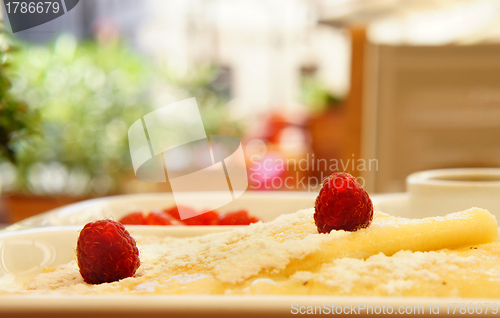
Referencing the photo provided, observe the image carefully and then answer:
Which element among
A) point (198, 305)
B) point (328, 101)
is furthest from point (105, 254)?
point (328, 101)

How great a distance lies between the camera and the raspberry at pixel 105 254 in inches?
18.4

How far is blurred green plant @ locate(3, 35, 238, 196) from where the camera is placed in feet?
6.20

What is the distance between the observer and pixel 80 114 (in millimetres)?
1944

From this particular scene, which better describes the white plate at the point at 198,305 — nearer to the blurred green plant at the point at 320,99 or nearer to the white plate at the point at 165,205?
the white plate at the point at 165,205

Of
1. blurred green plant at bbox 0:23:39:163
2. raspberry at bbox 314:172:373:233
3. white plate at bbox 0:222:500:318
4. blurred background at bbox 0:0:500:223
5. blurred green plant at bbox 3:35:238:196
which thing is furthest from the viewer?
blurred green plant at bbox 3:35:238:196

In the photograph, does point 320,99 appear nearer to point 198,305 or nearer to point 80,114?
point 80,114

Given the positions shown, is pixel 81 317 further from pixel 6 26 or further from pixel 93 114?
pixel 93 114

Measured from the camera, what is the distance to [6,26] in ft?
2.36

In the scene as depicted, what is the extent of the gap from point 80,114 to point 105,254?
1628 mm

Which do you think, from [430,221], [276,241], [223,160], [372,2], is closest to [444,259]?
[430,221]

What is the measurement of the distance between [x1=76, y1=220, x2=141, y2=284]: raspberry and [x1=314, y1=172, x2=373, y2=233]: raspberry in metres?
0.22

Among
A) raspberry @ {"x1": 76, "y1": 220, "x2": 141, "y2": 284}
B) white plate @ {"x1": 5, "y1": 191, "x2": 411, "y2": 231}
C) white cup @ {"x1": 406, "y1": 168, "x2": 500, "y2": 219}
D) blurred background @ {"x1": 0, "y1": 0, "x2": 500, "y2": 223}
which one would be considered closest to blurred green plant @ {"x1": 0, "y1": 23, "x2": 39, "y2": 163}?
white plate @ {"x1": 5, "y1": 191, "x2": 411, "y2": 231}

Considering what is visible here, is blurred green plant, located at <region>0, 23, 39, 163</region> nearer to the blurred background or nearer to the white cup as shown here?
the blurred background

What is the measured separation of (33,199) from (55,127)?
1.12ft
